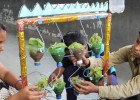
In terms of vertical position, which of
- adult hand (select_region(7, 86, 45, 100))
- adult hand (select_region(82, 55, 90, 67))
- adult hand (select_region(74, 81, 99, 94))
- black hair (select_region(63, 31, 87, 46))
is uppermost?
black hair (select_region(63, 31, 87, 46))

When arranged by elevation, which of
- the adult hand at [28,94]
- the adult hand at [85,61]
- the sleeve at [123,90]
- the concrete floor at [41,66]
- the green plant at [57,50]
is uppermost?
the green plant at [57,50]

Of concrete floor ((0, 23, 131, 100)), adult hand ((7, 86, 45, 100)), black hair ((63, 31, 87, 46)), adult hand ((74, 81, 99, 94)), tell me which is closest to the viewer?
adult hand ((7, 86, 45, 100))

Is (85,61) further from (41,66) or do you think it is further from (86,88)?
(41,66)

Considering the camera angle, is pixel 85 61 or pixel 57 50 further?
pixel 85 61

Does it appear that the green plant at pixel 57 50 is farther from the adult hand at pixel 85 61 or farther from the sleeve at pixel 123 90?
the sleeve at pixel 123 90

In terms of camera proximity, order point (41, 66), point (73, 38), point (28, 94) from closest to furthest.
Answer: point (28, 94)
point (73, 38)
point (41, 66)

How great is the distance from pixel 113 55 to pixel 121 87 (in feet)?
0.92

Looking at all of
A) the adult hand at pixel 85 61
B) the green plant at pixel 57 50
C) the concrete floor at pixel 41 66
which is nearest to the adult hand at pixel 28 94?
the green plant at pixel 57 50

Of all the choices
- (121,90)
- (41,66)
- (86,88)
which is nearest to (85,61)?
(86,88)

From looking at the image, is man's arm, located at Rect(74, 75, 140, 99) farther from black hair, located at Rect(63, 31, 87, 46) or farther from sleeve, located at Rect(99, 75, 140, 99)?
black hair, located at Rect(63, 31, 87, 46)

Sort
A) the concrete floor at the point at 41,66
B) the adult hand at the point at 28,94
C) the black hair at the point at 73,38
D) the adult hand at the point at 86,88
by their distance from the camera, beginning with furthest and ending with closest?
1. the concrete floor at the point at 41,66
2. the black hair at the point at 73,38
3. the adult hand at the point at 86,88
4. the adult hand at the point at 28,94

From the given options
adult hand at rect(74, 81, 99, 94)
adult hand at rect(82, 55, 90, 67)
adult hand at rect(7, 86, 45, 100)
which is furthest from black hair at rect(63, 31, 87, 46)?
adult hand at rect(7, 86, 45, 100)

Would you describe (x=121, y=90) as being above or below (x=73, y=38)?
below

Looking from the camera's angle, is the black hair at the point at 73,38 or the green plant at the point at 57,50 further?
the black hair at the point at 73,38
